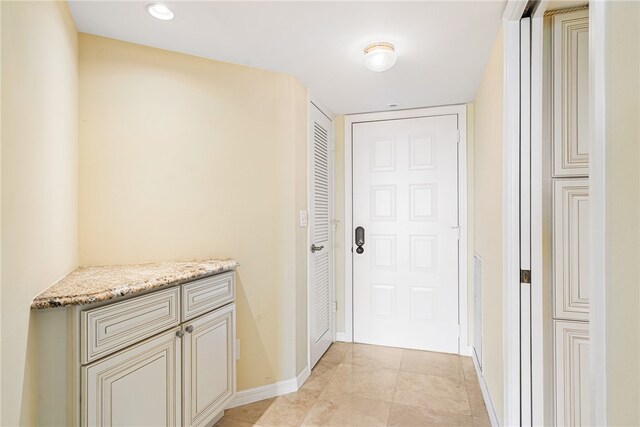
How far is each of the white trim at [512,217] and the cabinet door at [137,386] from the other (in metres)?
1.60

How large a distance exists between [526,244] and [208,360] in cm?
173

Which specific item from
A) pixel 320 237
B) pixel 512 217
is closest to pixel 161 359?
pixel 320 237

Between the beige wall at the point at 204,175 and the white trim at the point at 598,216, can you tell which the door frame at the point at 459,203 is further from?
the white trim at the point at 598,216

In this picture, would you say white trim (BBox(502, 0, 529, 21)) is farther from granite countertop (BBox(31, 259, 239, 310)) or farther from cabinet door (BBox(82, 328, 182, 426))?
cabinet door (BBox(82, 328, 182, 426))

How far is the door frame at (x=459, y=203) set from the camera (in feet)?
9.73

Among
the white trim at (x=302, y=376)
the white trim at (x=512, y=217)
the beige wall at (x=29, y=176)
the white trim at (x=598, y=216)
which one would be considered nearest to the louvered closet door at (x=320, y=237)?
the white trim at (x=302, y=376)

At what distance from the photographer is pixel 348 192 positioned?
3.31 m

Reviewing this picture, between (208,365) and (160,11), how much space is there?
6.01ft

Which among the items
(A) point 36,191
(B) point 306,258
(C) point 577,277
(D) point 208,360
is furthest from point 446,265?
(A) point 36,191

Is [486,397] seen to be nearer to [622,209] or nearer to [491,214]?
[491,214]

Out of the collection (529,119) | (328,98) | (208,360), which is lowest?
(208,360)

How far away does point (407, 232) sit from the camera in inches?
124

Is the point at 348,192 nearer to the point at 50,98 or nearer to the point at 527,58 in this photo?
the point at 527,58

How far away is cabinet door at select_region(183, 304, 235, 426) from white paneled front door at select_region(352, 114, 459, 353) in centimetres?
157
